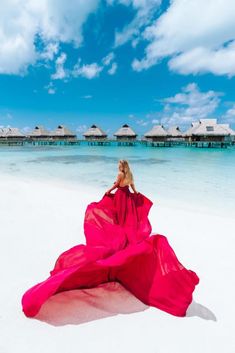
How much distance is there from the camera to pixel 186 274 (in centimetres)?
203

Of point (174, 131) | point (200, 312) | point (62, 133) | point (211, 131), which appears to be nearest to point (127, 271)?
point (200, 312)

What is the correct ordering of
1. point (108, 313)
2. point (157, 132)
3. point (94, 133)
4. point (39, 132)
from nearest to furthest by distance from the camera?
point (108, 313) < point (157, 132) < point (94, 133) < point (39, 132)

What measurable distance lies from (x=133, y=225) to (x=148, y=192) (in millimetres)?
5525

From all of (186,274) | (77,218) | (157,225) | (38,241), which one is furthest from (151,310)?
(77,218)

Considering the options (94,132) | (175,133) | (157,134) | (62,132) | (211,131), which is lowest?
(157,134)

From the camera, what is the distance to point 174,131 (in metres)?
44.5

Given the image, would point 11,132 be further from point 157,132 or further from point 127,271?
point 127,271

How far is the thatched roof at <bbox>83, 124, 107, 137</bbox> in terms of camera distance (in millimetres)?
44844

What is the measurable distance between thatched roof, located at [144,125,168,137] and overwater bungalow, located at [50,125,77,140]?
1505cm

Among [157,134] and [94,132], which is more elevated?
[94,132]

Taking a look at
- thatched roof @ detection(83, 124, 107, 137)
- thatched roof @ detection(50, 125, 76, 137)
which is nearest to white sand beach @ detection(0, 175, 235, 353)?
thatched roof @ detection(83, 124, 107, 137)

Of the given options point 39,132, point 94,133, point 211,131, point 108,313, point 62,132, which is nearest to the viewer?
point 108,313

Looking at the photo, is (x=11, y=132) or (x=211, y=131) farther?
(x=11, y=132)

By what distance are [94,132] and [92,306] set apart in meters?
44.0
